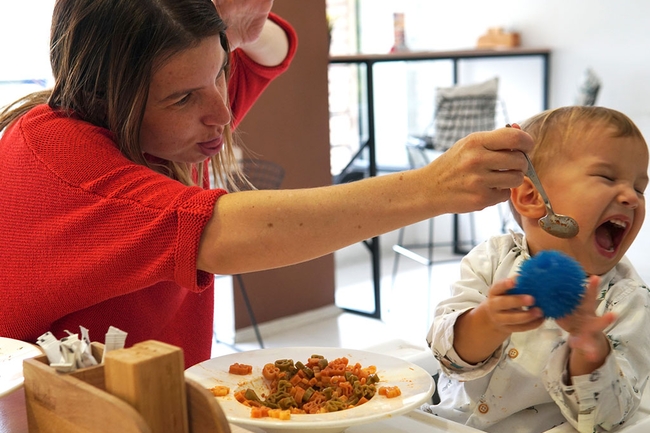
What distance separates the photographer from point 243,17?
4.58 ft

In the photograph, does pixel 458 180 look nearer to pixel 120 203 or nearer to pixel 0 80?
pixel 120 203

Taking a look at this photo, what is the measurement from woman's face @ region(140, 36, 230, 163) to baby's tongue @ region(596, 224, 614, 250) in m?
0.55

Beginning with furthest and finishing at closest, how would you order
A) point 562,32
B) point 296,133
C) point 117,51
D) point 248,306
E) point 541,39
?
point 541,39 → point 562,32 → point 296,133 → point 248,306 → point 117,51

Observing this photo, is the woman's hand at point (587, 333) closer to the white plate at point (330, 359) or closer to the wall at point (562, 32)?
the white plate at point (330, 359)

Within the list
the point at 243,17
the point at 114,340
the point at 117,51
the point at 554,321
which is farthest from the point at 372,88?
the point at 114,340

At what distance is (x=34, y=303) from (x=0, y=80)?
276 centimetres

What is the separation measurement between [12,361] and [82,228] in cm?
17

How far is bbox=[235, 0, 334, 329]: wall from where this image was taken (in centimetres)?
332

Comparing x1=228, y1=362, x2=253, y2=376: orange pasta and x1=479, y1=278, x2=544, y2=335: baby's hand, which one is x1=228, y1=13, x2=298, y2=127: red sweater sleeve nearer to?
x1=228, y1=362, x2=253, y2=376: orange pasta

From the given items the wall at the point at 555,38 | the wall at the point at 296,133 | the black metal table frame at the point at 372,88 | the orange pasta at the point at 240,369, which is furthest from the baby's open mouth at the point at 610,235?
the wall at the point at 555,38

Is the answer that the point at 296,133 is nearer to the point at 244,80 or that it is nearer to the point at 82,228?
the point at 244,80

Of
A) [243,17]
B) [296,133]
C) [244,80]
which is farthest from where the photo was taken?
[296,133]

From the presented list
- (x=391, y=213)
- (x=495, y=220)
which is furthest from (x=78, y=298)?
(x=495, y=220)

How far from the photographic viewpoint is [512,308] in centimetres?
82
